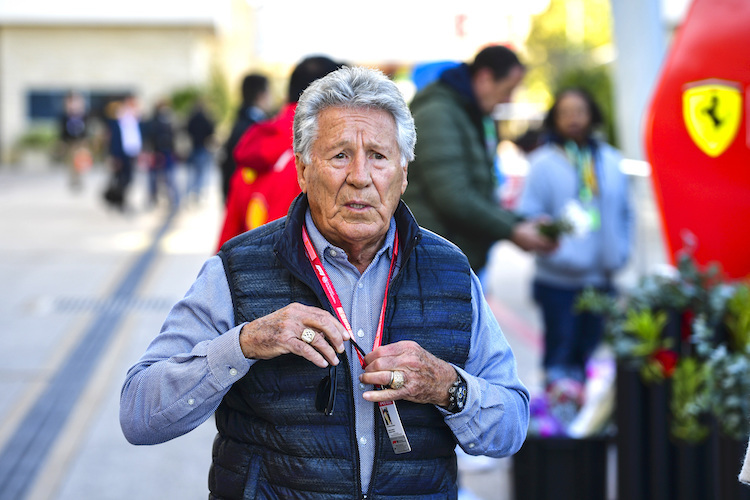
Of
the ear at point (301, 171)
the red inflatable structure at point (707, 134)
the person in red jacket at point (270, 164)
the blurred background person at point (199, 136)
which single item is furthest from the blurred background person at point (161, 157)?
the ear at point (301, 171)

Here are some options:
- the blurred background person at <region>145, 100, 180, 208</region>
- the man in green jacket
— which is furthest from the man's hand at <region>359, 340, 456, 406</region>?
the blurred background person at <region>145, 100, 180, 208</region>

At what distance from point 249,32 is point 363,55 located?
3005 centimetres

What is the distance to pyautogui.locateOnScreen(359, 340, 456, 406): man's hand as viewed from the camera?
194 centimetres

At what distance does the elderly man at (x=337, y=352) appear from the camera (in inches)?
80.6

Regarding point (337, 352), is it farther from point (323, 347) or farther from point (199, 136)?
point (199, 136)

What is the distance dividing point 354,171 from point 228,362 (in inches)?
20.4

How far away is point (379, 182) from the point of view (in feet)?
6.97

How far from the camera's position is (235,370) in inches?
78.7

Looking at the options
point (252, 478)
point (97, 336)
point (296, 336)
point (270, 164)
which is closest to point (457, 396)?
point (296, 336)

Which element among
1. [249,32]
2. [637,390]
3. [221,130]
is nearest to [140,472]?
[637,390]

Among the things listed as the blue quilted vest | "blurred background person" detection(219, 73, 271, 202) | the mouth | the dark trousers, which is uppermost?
"blurred background person" detection(219, 73, 271, 202)

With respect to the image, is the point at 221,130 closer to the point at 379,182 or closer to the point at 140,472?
the point at 140,472

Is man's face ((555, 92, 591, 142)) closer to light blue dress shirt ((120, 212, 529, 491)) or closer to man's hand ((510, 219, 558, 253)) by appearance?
man's hand ((510, 219, 558, 253))

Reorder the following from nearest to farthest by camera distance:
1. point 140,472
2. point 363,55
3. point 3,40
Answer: point 140,472
point 363,55
point 3,40
